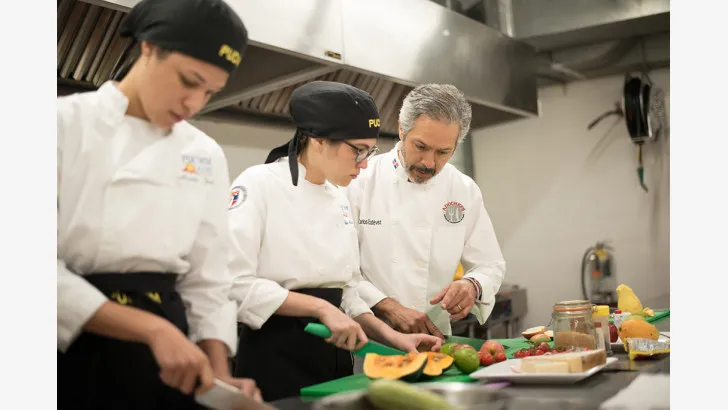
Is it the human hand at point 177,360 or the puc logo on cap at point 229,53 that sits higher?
the puc logo on cap at point 229,53

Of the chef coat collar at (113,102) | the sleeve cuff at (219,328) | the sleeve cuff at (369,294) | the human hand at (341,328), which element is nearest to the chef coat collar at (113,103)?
the chef coat collar at (113,102)

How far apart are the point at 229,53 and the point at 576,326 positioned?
3.85 feet

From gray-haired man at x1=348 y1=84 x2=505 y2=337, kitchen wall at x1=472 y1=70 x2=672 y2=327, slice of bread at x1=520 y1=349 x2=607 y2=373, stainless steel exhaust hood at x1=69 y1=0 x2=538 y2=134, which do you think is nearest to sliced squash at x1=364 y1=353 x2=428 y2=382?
slice of bread at x1=520 y1=349 x2=607 y2=373

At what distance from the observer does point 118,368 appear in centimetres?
114

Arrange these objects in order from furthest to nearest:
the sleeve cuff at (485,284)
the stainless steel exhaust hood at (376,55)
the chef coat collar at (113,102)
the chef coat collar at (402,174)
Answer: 1. the stainless steel exhaust hood at (376,55)
2. the chef coat collar at (402,174)
3. the sleeve cuff at (485,284)
4. the chef coat collar at (113,102)

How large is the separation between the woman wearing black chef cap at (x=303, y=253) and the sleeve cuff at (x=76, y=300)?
1.95ft

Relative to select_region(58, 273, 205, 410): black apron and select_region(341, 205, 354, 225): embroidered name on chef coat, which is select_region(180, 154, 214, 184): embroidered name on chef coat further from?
select_region(341, 205, 354, 225): embroidered name on chef coat

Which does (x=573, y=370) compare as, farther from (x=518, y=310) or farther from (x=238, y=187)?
A: (x=518, y=310)

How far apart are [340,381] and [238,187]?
22.9 inches

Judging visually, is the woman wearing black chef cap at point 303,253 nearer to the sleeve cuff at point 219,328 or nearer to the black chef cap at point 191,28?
the sleeve cuff at point 219,328

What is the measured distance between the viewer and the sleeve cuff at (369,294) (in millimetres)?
2107

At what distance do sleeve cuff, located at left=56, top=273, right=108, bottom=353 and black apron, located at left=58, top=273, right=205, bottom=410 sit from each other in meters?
0.05

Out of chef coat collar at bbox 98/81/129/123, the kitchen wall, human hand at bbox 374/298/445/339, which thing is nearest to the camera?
chef coat collar at bbox 98/81/129/123

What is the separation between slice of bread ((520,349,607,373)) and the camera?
4.84ft
